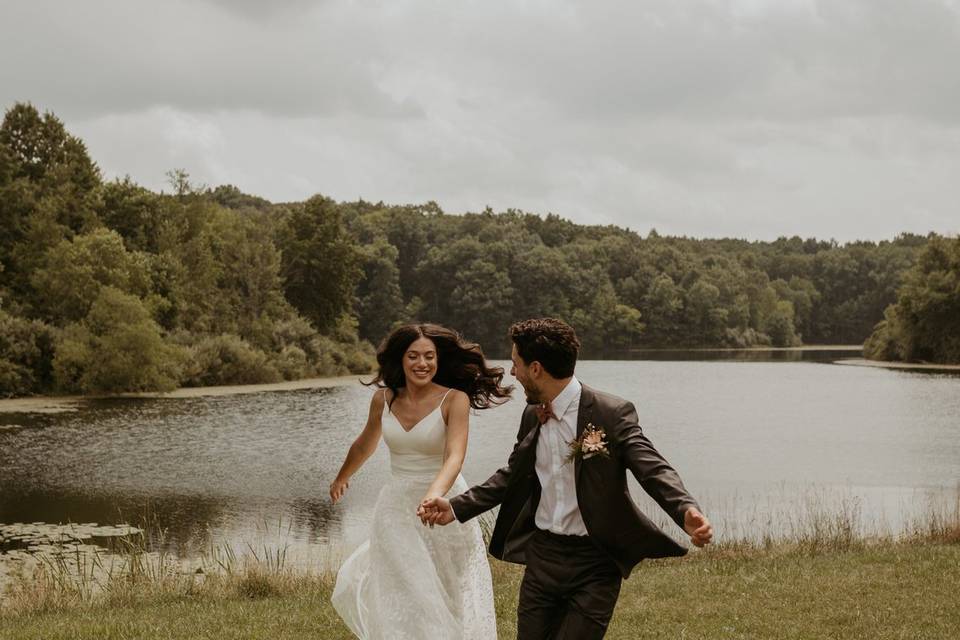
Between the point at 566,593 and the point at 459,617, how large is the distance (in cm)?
153

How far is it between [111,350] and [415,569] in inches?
1533

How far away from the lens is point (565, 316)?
110 metres

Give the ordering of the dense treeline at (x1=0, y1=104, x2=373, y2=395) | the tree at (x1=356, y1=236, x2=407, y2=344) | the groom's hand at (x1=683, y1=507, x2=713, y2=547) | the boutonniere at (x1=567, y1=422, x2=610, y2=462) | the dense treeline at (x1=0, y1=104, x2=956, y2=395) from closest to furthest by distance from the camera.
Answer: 1. the groom's hand at (x1=683, y1=507, x2=713, y2=547)
2. the boutonniere at (x1=567, y1=422, x2=610, y2=462)
3. the dense treeline at (x1=0, y1=104, x2=373, y2=395)
4. the dense treeline at (x1=0, y1=104, x2=956, y2=395)
5. the tree at (x1=356, y1=236, x2=407, y2=344)

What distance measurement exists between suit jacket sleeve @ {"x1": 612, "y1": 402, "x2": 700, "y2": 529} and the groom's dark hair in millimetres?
338

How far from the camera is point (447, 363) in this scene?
647 centimetres

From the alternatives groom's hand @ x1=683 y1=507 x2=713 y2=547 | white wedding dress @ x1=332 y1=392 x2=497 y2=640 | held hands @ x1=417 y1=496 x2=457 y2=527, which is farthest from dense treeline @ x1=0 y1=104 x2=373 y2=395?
groom's hand @ x1=683 y1=507 x2=713 y2=547

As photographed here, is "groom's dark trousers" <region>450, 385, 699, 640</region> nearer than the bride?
Yes

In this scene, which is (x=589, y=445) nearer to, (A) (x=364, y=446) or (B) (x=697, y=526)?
(B) (x=697, y=526)

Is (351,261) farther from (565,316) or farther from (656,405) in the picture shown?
(565,316)

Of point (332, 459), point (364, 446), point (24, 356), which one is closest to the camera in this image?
point (364, 446)

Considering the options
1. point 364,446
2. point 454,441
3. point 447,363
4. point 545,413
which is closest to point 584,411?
point 545,413

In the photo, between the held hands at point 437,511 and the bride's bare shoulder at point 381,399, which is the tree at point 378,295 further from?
the held hands at point 437,511

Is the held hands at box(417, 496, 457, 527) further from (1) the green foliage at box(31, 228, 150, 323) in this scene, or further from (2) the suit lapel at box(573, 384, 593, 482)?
(1) the green foliage at box(31, 228, 150, 323)

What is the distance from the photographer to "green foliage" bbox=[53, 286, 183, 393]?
41.5 meters
